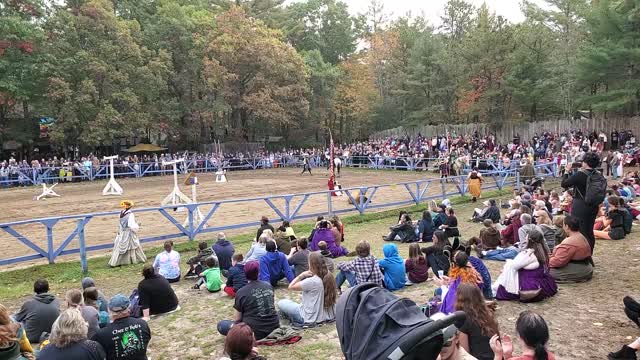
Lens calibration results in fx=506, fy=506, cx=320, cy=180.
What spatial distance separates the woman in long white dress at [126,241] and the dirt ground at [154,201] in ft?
8.36

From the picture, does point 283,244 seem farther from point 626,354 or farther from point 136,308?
point 626,354

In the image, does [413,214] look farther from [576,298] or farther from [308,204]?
[576,298]

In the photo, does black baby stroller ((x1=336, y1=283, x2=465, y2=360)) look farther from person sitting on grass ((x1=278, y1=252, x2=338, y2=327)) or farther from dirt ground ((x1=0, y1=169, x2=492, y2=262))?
dirt ground ((x1=0, y1=169, x2=492, y2=262))

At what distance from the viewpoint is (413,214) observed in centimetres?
1722

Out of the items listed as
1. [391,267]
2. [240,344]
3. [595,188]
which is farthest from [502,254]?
[240,344]

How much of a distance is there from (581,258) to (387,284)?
121 inches

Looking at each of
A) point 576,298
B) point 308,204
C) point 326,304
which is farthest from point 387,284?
point 308,204

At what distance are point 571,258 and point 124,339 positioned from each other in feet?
21.9

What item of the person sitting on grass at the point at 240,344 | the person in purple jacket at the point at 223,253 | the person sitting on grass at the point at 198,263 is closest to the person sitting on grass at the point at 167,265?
the person sitting on grass at the point at 198,263

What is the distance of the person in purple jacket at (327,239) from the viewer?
1095cm

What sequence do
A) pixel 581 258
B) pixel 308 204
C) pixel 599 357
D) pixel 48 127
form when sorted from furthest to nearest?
pixel 48 127, pixel 308 204, pixel 581 258, pixel 599 357

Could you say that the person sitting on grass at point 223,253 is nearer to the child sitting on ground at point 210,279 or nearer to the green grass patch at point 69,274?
the child sitting on ground at point 210,279

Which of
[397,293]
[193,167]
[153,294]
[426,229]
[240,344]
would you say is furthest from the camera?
[193,167]

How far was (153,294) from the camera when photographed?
7.44 meters
